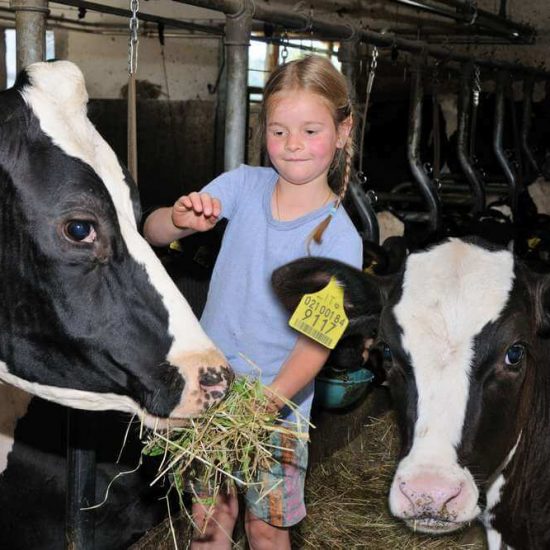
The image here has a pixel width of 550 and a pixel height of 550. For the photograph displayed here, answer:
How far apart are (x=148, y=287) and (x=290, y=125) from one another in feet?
Answer: 3.05

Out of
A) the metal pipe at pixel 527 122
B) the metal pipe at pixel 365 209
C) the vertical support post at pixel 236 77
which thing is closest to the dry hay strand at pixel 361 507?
the metal pipe at pixel 365 209

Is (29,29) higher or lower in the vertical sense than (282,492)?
higher

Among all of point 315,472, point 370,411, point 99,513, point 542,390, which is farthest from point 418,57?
point 99,513

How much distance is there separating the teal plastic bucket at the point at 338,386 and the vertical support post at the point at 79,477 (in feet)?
5.96

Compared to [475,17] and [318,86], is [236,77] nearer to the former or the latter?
[318,86]

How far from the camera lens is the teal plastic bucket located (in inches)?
186

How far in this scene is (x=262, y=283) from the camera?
2957 mm

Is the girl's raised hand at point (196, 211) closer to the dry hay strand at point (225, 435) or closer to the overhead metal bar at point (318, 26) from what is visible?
the dry hay strand at point (225, 435)

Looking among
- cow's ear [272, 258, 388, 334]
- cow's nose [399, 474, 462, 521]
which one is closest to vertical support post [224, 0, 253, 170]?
cow's ear [272, 258, 388, 334]

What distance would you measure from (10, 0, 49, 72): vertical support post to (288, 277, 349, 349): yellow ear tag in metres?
1.14

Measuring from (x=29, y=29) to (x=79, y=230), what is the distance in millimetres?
837

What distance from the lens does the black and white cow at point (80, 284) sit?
7.09 feet

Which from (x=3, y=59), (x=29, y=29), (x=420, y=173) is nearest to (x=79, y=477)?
(x=29, y=29)

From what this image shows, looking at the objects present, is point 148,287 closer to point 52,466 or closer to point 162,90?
point 52,466
